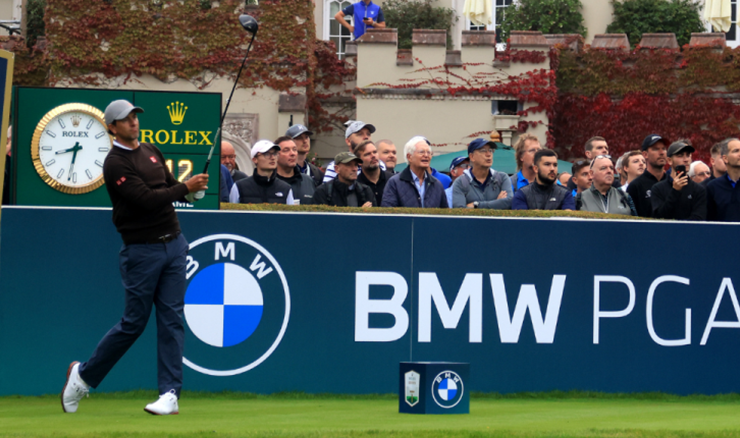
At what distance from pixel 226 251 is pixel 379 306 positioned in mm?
1271

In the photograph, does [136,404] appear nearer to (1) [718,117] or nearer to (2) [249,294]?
(2) [249,294]

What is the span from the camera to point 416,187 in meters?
9.50

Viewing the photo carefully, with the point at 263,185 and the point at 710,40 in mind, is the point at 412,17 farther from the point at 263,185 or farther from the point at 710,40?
the point at 263,185

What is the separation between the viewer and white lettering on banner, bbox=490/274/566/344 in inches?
322

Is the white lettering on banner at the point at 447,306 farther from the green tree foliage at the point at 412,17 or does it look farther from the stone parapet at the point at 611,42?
the green tree foliage at the point at 412,17

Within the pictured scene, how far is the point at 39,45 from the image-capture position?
23047 millimetres

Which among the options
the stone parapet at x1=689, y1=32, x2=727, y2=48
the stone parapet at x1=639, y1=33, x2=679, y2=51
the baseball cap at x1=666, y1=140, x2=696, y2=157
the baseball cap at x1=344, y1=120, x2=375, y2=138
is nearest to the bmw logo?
the baseball cap at x1=666, y1=140, x2=696, y2=157

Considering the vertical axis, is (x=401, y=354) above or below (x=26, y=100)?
below

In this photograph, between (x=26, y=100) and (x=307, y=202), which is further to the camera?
(x=307, y=202)

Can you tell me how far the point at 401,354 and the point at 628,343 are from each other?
1845 millimetres

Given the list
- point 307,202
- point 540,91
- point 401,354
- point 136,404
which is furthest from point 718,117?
point 136,404

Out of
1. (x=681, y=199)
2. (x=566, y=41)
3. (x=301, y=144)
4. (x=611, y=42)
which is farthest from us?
(x=566, y=41)

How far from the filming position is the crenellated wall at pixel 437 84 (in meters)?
22.2

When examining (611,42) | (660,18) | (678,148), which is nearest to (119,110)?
(678,148)
